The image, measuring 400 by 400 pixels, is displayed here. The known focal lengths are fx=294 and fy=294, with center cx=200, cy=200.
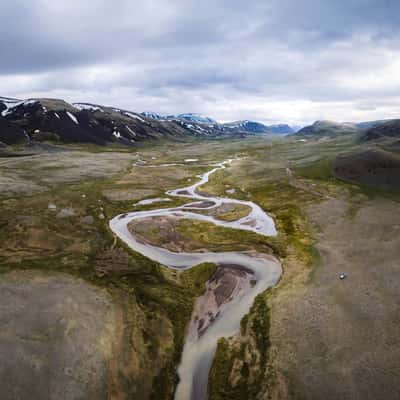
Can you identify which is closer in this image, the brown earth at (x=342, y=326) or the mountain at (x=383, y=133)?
the brown earth at (x=342, y=326)

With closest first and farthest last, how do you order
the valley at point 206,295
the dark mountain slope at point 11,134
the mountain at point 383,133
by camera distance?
the valley at point 206,295, the mountain at point 383,133, the dark mountain slope at point 11,134

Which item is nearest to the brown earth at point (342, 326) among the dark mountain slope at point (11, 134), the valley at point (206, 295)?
the valley at point (206, 295)

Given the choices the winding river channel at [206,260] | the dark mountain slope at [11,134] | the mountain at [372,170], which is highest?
the dark mountain slope at [11,134]

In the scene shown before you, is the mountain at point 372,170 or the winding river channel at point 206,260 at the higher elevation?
the mountain at point 372,170

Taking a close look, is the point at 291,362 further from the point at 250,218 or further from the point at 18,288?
the point at 250,218

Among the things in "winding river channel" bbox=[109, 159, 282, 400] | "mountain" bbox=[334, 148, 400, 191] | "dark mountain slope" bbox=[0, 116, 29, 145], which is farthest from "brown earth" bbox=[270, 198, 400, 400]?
"dark mountain slope" bbox=[0, 116, 29, 145]

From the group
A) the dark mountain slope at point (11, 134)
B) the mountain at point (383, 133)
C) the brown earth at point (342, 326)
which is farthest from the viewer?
the dark mountain slope at point (11, 134)

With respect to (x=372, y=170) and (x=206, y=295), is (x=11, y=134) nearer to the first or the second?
(x=372, y=170)

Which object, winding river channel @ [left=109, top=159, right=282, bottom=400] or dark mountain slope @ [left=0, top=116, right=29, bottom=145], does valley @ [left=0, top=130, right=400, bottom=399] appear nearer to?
winding river channel @ [left=109, top=159, right=282, bottom=400]

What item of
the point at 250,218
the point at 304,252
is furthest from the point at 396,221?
the point at 250,218

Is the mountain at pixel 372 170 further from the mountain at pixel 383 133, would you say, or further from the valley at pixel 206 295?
the mountain at pixel 383 133
